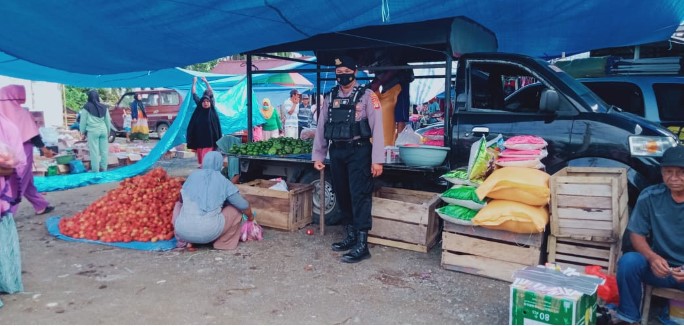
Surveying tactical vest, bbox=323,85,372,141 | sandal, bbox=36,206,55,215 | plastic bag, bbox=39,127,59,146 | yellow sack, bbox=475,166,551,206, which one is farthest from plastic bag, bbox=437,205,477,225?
plastic bag, bbox=39,127,59,146

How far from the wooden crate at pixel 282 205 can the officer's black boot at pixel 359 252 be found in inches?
47.8

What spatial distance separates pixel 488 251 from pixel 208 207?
2931 millimetres

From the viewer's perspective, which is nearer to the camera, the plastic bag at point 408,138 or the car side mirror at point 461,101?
the car side mirror at point 461,101

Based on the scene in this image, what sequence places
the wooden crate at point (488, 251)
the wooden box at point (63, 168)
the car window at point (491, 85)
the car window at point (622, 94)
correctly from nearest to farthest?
the wooden crate at point (488, 251) < the car window at point (491, 85) < the car window at point (622, 94) < the wooden box at point (63, 168)

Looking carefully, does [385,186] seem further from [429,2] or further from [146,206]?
[146,206]

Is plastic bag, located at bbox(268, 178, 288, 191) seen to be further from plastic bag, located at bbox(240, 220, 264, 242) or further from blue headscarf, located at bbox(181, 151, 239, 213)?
blue headscarf, located at bbox(181, 151, 239, 213)

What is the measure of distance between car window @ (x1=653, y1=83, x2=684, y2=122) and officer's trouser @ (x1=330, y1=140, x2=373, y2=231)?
4.23 meters

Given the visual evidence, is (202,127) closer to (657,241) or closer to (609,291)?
(609,291)

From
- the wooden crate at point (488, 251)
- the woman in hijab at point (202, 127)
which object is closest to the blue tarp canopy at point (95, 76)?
the woman in hijab at point (202, 127)

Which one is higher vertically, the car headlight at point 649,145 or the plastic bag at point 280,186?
the car headlight at point 649,145

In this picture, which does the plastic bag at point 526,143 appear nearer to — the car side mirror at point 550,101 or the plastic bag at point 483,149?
the plastic bag at point 483,149

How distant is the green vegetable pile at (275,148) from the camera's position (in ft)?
21.0

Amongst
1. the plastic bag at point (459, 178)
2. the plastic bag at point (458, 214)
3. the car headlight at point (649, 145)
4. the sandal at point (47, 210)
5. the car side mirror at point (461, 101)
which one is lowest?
the sandal at point (47, 210)

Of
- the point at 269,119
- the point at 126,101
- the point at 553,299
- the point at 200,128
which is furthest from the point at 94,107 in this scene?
the point at 126,101
